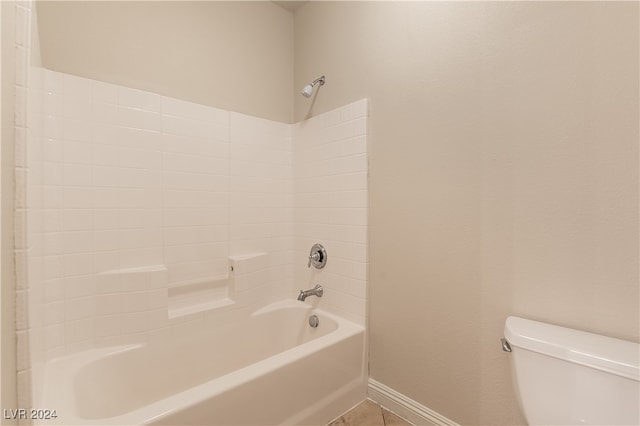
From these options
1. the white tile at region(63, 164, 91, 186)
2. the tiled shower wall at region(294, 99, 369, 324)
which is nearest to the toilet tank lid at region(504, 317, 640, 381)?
the tiled shower wall at region(294, 99, 369, 324)

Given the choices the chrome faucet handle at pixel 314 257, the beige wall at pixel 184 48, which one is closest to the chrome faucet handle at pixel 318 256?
the chrome faucet handle at pixel 314 257

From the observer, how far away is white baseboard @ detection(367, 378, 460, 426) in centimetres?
134

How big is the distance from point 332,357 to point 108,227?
1.34 m

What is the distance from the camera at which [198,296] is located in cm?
170

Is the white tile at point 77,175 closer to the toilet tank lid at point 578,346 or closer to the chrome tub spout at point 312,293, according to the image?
the chrome tub spout at point 312,293

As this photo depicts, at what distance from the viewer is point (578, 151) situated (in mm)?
968

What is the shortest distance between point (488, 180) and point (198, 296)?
1.70m

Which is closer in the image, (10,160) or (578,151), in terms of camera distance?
(10,160)

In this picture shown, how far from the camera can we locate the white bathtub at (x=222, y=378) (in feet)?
3.26

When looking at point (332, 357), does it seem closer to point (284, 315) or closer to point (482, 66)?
point (284, 315)

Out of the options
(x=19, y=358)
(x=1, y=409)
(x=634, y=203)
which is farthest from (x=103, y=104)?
(x=634, y=203)

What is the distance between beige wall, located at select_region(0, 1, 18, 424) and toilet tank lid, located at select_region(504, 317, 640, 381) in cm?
148

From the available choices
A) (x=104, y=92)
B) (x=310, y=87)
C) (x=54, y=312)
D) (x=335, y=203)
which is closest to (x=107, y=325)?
(x=54, y=312)

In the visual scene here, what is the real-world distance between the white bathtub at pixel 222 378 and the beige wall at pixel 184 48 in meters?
1.43
